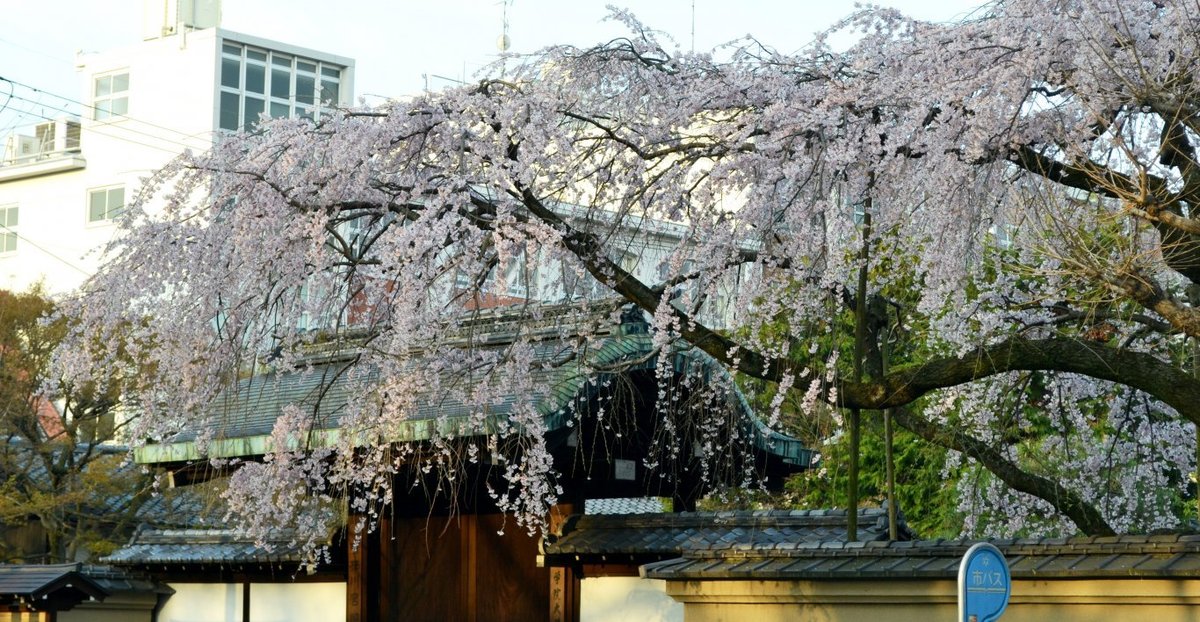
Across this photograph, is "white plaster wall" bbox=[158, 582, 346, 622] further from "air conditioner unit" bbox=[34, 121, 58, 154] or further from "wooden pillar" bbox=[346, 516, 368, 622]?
"air conditioner unit" bbox=[34, 121, 58, 154]

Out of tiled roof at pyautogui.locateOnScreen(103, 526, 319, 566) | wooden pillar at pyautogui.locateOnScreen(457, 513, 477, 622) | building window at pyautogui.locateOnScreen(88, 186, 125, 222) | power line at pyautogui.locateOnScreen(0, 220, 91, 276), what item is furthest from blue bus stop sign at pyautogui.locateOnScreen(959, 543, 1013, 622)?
building window at pyautogui.locateOnScreen(88, 186, 125, 222)

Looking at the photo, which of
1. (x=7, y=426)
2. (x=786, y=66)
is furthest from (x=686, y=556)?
(x=7, y=426)

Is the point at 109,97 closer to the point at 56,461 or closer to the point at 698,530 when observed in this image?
the point at 56,461

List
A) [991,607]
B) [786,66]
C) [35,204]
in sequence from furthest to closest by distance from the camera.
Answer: [35,204] → [786,66] → [991,607]

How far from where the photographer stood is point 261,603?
13836mm

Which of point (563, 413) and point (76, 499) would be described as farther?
point (76, 499)

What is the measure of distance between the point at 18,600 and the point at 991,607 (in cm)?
1088

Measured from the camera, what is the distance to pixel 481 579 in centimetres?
1258

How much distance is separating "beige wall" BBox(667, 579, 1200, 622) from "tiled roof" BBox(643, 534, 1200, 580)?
3.2 inches

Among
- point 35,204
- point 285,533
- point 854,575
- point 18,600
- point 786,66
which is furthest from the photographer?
point 35,204

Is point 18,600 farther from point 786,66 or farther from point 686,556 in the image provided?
point 786,66

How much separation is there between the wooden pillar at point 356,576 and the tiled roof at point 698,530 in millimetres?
2194

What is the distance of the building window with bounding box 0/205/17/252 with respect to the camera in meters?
42.7

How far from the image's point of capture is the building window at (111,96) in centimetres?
4072
